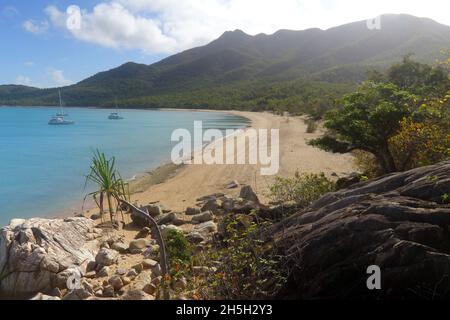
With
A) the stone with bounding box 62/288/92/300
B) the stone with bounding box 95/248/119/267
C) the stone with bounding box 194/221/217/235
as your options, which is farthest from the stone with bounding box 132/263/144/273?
the stone with bounding box 194/221/217/235

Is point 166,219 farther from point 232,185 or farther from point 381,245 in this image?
point 381,245

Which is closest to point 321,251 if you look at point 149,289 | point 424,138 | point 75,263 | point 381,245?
point 381,245

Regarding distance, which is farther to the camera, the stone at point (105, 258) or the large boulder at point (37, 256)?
the stone at point (105, 258)

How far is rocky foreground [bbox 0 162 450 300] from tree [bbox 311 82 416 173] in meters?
3.59

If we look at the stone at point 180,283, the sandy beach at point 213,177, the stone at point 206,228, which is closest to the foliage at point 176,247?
the stone at point 180,283

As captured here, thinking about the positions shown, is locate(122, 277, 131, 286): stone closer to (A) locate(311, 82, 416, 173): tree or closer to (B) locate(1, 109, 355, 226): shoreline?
(B) locate(1, 109, 355, 226): shoreline

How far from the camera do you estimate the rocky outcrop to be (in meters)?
3.56

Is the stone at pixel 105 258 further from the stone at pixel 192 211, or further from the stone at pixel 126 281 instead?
the stone at pixel 192 211

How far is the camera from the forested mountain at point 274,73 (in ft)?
277

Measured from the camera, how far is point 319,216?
17.4ft
